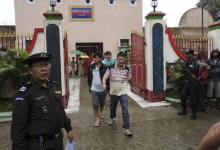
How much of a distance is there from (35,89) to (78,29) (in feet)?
68.3

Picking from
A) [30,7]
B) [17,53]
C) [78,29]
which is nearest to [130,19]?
[78,29]

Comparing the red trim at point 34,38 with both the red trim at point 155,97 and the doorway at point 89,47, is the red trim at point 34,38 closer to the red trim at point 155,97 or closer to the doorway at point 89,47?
the red trim at point 155,97

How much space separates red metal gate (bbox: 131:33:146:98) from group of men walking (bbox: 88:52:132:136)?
318 centimetres

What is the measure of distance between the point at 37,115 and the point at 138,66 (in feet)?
28.0

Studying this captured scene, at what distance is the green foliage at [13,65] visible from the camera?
9000 millimetres

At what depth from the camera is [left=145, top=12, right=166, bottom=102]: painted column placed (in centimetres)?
1019

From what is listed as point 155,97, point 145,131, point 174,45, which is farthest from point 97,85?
point 174,45

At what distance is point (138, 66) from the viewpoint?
11570mm

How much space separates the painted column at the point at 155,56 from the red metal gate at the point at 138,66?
0.48 m

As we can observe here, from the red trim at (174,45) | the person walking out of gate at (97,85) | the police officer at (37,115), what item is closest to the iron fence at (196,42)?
the red trim at (174,45)

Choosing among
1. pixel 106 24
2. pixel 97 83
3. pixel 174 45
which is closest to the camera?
pixel 97 83

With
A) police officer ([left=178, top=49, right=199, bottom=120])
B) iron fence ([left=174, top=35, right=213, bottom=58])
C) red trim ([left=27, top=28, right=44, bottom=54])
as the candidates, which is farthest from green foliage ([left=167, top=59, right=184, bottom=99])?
red trim ([left=27, top=28, right=44, bottom=54])

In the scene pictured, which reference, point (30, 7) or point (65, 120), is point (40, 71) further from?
point (30, 7)

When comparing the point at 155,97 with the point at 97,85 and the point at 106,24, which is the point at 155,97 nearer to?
the point at 97,85
